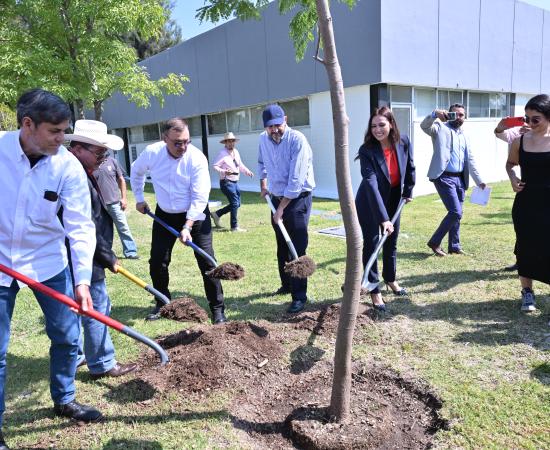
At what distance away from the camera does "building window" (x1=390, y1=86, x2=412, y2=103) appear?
1215 centimetres

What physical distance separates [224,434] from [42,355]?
6.88 feet

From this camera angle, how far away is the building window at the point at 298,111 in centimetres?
1409

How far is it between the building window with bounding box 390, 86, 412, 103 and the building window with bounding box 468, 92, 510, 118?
358 cm

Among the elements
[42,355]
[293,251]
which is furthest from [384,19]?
[42,355]

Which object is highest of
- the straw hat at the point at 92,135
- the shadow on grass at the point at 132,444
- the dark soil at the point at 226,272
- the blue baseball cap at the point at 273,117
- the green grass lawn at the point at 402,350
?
the blue baseball cap at the point at 273,117

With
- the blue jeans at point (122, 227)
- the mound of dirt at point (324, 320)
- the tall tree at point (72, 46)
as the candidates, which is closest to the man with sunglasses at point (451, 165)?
the mound of dirt at point (324, 320)

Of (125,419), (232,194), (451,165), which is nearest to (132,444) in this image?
(125,419)

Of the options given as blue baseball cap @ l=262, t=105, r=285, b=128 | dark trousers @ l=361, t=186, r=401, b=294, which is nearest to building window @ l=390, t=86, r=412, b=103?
dark trousers @ l=361, t=186, r=401, b=294

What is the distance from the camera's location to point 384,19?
11242 mm

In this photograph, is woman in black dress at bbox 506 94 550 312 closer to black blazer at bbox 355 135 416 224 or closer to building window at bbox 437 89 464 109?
black blazer at bbox 355 135 416 224

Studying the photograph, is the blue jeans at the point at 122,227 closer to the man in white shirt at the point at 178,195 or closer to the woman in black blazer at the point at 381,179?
the man in white shirt at the point at 178,195

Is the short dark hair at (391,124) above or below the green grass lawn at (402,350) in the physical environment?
above

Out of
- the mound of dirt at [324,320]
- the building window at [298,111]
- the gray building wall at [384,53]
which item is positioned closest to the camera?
the mound of dirt at [324,320]

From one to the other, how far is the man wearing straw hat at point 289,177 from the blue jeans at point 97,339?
1.88 metres
